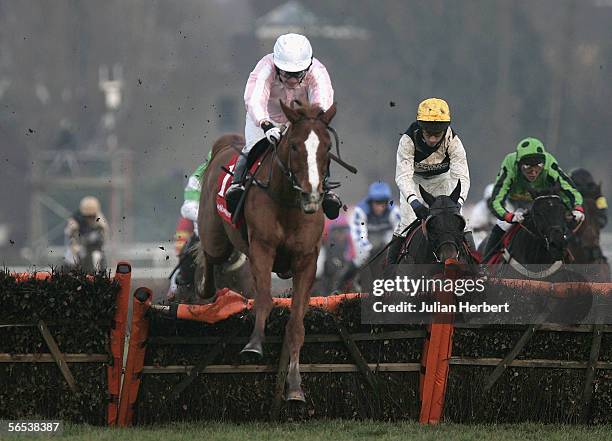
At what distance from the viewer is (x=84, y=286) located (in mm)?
7652

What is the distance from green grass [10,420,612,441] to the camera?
7.33 meters

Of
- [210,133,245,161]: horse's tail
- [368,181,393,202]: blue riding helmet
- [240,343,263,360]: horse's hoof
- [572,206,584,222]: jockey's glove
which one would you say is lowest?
[240,343,263,360]: horse's hoof

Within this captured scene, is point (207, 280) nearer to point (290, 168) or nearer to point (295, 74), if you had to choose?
point (295, 74)

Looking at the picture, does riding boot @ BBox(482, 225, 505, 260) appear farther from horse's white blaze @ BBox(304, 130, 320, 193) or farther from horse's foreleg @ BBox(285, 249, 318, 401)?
horse's white blaze @ BBox(304, 130, 320, 193)

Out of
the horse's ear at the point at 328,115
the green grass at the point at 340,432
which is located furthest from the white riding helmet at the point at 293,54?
the green grass at the point at 340,432

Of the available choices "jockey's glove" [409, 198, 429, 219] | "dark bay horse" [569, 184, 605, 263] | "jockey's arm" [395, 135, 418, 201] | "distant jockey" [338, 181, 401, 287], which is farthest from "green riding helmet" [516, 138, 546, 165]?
"distant jockey" [338, 181, 401, 287]

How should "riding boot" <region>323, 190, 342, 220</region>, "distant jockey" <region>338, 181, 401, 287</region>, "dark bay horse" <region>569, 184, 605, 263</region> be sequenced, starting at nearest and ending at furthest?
"riding boot" <region>323, 190, 342, 220</region>, "dark bay horse" <region>569, 184, 605, 263</region>, "distant jockey" <region>338, 181, 401, 287</region>

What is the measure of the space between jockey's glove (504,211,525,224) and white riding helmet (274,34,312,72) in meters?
2.57

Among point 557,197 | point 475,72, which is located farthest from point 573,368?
point 475,72


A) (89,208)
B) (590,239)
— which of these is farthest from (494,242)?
(89,208)

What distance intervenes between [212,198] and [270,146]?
110 centimetres

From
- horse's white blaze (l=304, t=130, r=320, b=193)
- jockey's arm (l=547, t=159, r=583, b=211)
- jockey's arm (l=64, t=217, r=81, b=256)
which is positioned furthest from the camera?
jockey's arm (l=64, t=217, r=81, b=256)

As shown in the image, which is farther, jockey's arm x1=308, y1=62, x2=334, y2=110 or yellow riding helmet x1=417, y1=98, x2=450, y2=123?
yellow riding helmet x1=417, y1=98, x2=450, y2=123

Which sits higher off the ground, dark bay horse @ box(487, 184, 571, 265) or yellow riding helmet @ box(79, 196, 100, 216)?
yellow riding helmet @ box(79, 196, 100, 216)
